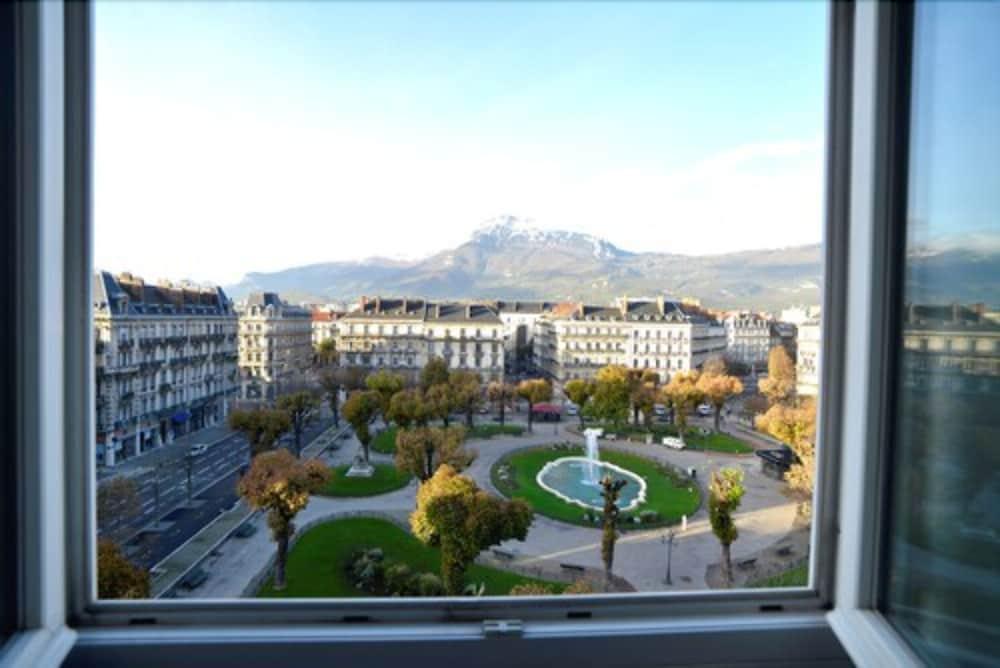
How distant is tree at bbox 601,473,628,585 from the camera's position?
1.73 meters

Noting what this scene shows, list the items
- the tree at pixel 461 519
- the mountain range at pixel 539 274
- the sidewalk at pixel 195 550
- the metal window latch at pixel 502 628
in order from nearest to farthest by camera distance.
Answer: the metal window latch at pixel 502 628 < the sidewalk at pixel 195 550 < the tree at pixel 461 519 < the mountain range at pixel 539 274

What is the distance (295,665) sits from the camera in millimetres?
1410

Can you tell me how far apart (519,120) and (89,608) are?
6.71ft

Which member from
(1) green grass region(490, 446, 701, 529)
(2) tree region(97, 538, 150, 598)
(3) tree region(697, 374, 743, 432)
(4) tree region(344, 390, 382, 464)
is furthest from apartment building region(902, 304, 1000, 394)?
(2) tree region(97, 538, 150, 598)

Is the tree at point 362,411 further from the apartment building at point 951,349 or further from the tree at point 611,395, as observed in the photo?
the apartment building at point 951,349

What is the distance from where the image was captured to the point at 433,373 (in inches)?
74.8

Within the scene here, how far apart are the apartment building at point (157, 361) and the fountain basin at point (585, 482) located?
1.12 meters

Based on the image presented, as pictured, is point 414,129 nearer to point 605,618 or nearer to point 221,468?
point 221,468

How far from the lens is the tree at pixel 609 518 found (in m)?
1.73

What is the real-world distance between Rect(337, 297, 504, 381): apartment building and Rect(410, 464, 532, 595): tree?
41 cm

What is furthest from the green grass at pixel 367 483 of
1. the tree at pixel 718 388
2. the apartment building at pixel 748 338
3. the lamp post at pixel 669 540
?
the apartment building at pixel 748 338

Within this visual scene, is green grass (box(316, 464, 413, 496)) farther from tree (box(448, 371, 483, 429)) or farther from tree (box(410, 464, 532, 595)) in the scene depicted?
tree (box(448, 371, 483, 429))

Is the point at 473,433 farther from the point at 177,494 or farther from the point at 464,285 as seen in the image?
the point at 177,494

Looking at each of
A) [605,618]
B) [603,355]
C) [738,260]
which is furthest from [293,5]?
[605,618]
